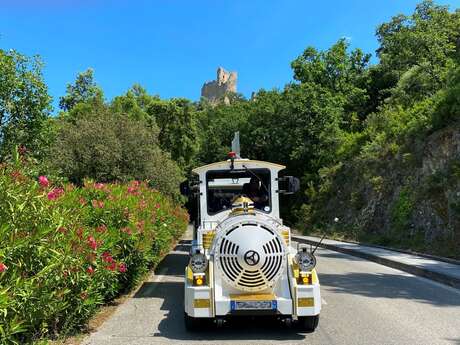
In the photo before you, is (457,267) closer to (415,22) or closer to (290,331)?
(290,331)

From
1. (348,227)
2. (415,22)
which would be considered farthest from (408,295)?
(415,22)

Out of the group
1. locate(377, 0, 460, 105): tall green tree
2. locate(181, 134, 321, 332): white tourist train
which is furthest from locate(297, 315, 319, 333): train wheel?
locate(377, 0, 460, 105): tall green tree

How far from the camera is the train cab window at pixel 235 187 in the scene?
905 centimetres

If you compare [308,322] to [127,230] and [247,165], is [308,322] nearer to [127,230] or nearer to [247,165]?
[247,165]

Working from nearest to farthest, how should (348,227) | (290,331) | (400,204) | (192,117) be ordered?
(290,331), (400,204), (348,227), (192,117)

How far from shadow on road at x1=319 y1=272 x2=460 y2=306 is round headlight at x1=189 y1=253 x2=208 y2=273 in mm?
4673

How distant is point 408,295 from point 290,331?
4.19 metres

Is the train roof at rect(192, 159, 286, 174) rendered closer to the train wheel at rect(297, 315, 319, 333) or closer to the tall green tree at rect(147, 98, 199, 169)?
the train wheel at rect(297, 315, 319, 333)

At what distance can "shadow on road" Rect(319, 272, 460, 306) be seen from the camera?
10.1 meters

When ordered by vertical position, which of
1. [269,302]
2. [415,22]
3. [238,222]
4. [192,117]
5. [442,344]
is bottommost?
[442,344]

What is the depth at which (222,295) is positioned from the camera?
6820 mm

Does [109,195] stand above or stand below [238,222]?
above

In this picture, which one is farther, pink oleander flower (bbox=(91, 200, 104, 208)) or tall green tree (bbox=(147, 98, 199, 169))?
tall green tree (bbox=(147, 98, 199, 169))

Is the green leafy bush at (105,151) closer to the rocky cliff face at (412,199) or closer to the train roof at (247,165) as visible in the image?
the train roof at (247,165)
